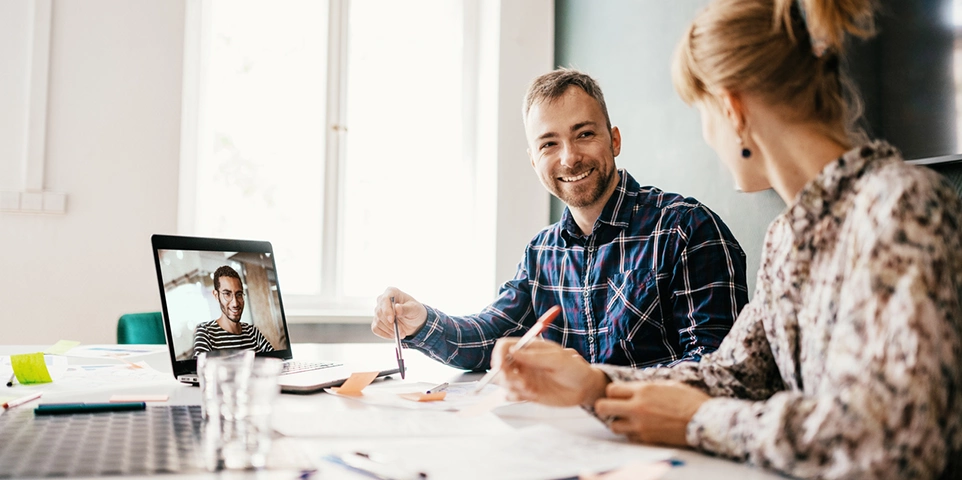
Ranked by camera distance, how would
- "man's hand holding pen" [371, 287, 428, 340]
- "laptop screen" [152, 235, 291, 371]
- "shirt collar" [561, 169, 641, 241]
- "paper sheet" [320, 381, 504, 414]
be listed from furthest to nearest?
1. "shirt collar" [561, 169, 641, 241]
2. "man's hand holding pen" [371, 287, 428, 340]
3. "laptop screen" [152, 235, 291, 371]
4. "paper sheet" [320, 381, 504, 414]

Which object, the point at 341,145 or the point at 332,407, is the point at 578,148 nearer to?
the point at 332,407

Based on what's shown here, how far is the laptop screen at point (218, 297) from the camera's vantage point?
130 cm

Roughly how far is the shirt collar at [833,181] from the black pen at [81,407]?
934 millimetres

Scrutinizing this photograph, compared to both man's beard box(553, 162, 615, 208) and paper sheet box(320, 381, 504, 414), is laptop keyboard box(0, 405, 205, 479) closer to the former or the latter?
paper sheet box(320, 381, 504, 414)

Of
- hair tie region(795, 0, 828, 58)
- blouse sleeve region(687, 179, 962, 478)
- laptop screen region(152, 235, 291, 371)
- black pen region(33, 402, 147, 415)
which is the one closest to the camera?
blouse sleeve region(687, 179, 962, 478)

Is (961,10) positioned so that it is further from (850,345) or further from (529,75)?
(529,75)

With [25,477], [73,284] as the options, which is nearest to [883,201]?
[25,477]

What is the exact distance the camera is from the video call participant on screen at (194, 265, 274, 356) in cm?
135

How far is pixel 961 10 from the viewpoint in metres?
1.33

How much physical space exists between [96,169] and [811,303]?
301 cm

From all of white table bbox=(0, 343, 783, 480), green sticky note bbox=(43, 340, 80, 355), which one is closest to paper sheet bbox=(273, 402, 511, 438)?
white table bbox=(0, 343, 783, 480)

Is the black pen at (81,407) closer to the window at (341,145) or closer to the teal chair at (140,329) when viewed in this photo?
the teal chair at (140,329)

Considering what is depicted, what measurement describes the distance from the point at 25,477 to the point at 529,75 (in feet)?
10.1

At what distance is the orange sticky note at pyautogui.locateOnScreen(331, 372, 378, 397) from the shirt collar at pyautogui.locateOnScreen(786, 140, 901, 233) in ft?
2.42
